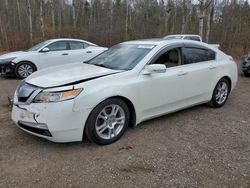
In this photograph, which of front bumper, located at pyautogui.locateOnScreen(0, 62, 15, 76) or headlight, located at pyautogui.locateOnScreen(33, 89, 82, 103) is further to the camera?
front bumper, located at pyautogui.locateOnScreen(0, 62, 15, 76)

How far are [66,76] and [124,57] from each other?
1.12m

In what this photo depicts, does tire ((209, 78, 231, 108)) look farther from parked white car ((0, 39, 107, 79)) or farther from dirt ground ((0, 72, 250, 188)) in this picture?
parked white car ((0, 39, 107, 79))

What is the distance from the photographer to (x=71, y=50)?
9.34 meters

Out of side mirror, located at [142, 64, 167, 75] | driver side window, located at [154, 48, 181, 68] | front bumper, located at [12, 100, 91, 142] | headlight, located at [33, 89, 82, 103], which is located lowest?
front bumper, located at [12, 100, 91, 142]

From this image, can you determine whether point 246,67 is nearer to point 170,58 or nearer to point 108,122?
point 170,58

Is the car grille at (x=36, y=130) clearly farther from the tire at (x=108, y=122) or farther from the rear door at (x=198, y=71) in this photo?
the rear door at (x=198, y=71)

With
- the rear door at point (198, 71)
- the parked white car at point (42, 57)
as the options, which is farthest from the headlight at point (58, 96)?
the parked white car at point (42, 57)

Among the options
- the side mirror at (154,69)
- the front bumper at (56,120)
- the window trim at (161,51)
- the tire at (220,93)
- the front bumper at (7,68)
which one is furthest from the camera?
the front bumper at (7,68)

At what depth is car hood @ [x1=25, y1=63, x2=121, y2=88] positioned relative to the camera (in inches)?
136

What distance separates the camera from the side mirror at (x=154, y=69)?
386 cm

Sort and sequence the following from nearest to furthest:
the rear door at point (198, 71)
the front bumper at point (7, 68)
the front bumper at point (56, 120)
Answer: the front bumper at point (56, 120) → the rear door at point (198, 71) → the front bumper at point (7, 68)

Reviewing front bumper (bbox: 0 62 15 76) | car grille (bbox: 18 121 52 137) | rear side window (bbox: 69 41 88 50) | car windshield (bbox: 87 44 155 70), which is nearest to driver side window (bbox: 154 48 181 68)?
car windshield (bbox: 87 44 155 70)

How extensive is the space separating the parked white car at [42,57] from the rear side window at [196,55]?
17.9ft

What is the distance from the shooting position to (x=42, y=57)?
8.80 m
